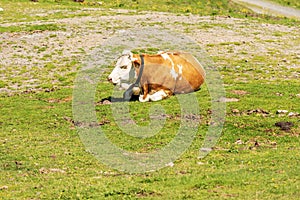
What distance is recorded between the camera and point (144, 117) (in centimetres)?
→ 1677

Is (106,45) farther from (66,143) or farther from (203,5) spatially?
(203,5)

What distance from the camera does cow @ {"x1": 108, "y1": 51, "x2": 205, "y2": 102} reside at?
59.6ft

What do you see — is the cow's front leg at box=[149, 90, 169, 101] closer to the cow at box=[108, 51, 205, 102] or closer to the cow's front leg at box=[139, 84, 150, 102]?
the cow at box=[108, 51, 205, 102]

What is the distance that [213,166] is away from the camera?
12.3 m

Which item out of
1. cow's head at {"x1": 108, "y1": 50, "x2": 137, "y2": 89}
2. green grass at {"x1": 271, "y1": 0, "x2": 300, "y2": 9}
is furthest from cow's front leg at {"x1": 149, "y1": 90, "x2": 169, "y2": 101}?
green grass at {"x1": 271, "y1": 0, "x2": 300, "y2": 9}

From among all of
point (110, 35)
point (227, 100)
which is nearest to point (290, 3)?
point (110, 35)

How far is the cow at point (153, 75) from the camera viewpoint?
18156mm

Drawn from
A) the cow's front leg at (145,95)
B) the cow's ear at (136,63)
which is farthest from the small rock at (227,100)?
the cow's ear at (136,63)

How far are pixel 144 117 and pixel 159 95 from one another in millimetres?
1879

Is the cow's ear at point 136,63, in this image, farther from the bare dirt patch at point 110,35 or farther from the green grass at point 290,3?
the green grass at point 290,3

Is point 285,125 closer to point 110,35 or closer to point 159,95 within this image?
point 159,95

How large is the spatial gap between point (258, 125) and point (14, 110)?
7.55 metres

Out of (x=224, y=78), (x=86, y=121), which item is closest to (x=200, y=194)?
(x=86, y=121)

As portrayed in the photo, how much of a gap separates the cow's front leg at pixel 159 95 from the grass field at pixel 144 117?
0.20m
